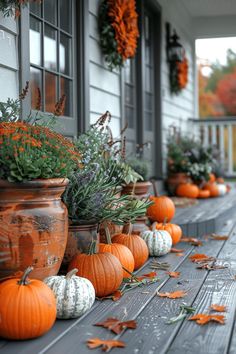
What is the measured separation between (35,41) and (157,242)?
1403mm

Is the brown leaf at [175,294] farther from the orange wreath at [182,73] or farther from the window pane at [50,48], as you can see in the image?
the orange wreath at [182,73]

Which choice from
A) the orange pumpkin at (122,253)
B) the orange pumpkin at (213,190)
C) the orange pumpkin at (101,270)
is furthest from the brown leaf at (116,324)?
the orange pumpkin at (213,190)

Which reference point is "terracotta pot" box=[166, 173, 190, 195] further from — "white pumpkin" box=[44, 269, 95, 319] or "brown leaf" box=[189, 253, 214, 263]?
"white pumpkin" box=[44, 269, 95, 319]

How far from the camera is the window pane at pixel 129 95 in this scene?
548 centimetres

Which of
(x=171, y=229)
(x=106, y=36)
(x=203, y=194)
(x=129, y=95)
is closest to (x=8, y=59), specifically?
(x=171, y=229)

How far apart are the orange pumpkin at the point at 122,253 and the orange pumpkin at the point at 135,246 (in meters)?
0.18

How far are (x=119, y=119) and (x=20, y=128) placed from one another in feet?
8.84

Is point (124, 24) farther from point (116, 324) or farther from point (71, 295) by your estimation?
point (116, 324)

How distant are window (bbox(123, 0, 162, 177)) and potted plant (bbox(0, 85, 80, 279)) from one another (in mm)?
2821

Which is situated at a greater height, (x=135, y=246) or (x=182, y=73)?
(x=182, y=73)

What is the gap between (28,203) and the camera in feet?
7.62

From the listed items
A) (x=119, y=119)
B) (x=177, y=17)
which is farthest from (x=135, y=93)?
(x=177, y=17)

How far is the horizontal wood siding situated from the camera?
427 centimetres

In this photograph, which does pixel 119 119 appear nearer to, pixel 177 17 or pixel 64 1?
pixel 64 1
